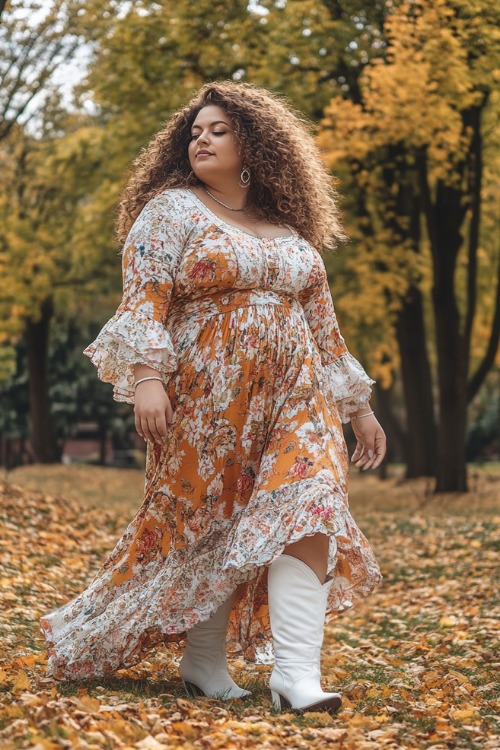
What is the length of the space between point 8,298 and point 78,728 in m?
19.7

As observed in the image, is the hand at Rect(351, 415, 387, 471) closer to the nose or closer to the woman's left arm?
the woman's left arm

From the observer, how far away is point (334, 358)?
14.4ft

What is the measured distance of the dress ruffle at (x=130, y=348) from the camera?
3836mm

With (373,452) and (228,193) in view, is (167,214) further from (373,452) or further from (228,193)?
(373,452)

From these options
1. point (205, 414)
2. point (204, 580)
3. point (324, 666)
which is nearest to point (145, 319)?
point (205, 414)

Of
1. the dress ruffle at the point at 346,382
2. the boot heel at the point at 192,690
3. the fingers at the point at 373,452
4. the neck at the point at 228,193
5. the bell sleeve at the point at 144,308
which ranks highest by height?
the neck at the point at 228,193

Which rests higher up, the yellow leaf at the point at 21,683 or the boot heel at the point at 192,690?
the yellow leaf at the point at 21,683

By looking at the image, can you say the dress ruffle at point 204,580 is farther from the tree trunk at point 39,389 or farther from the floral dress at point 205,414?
the tree trunk at point 39,389

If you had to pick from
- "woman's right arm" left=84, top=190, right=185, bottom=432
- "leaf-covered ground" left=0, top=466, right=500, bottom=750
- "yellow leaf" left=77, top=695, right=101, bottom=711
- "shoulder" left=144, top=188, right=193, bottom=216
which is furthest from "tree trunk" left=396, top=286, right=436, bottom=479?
"yellow leaf" left=77, top=695, right=101, bottom=711

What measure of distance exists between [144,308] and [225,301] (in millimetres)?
328

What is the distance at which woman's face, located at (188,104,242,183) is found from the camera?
4.23 m

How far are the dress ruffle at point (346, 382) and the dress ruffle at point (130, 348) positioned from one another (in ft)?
2.36

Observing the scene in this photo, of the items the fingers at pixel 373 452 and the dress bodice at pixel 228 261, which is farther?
the fingers at pixel 373 452

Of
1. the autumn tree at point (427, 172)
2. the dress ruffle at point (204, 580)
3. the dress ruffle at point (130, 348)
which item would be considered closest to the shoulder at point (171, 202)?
the dress ruffle at point (130, 348)
